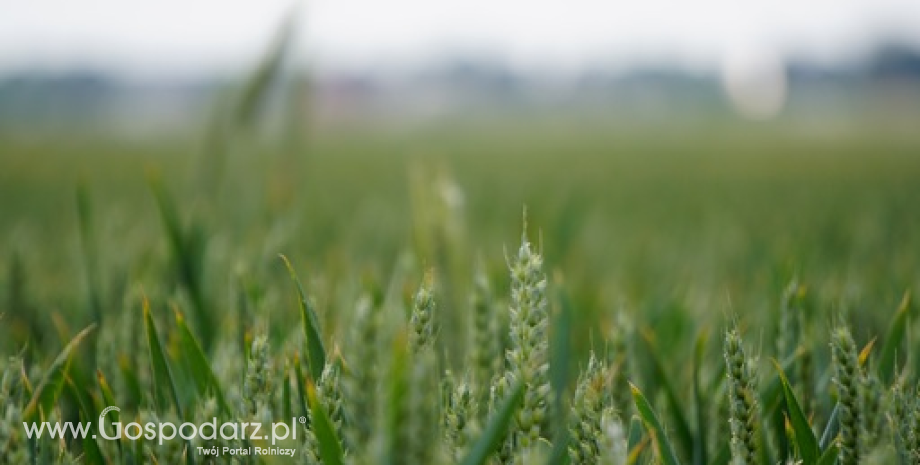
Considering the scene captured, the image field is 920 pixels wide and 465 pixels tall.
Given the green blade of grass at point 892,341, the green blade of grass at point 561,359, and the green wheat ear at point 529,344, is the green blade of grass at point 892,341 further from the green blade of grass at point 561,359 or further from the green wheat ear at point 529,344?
the green wheat ear at point 529,344

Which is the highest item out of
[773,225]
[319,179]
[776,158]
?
[773,225]

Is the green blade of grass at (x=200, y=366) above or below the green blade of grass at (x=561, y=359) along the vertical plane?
above

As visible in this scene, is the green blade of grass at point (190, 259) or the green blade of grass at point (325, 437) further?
the green blade of grass at point (190, 259)

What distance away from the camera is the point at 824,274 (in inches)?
57.3

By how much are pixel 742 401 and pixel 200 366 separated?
373mm

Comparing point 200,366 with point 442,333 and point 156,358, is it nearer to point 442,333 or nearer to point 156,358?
point 156,358

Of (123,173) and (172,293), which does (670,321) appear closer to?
(172,293)

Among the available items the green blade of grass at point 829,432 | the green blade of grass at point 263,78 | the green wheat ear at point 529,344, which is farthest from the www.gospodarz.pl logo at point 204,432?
the green blade of grass at point 263,78

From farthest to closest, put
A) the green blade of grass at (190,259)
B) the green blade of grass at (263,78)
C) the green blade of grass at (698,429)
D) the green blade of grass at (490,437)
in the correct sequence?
the green blade of grass at (263,78) < the green blade of grass at (190,259) < the green blade of grass at (698,429) < the green blade of grass at (490,437)

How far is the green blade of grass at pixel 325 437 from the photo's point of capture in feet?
1.36

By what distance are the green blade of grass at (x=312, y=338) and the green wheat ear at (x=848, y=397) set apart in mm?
334

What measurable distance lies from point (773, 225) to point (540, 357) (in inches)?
93.3

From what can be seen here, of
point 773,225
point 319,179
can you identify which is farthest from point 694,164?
point 773,225

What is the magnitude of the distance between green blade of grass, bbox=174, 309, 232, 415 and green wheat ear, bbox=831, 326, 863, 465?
0.40 m
